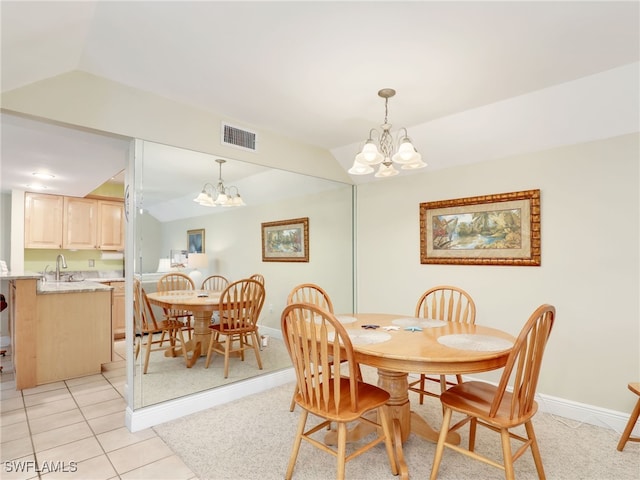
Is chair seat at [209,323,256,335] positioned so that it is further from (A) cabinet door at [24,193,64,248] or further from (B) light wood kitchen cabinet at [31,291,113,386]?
(A) cabinet door at [24,193,64,248]

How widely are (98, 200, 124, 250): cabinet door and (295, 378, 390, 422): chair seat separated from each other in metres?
4.96

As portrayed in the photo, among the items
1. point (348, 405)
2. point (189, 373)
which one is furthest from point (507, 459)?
point (189, 373)

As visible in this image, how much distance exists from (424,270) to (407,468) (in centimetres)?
192

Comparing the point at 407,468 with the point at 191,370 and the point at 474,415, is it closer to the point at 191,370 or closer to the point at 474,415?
the point at 474,415

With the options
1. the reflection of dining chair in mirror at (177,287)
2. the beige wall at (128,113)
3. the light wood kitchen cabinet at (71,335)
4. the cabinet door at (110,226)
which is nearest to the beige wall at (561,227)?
the beige wall at (128,113)

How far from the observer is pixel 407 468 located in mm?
1959

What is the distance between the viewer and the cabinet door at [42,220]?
4965 millimetres

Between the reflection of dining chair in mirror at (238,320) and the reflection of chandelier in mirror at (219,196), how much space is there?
0.70 meters

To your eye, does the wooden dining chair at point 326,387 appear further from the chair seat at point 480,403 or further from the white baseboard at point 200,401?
the white baseboard at point 200,401

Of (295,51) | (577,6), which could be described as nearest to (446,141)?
(577,6)

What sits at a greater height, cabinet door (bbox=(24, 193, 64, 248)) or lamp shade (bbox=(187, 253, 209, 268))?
cabinet door (bbox=(24, 193, 64, 248))

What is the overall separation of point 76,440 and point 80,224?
3.98 m

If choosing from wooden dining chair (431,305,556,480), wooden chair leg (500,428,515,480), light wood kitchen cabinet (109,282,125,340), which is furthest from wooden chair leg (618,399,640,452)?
light wood kitchen cabinet (109,282,125,340)

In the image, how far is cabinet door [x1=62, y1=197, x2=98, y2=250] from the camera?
528 centimetres
